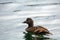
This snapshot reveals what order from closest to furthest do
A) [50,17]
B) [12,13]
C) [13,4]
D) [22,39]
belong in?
[22,39] → [50,17] → [12,13] → [13,4]

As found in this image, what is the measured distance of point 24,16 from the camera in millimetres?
10094

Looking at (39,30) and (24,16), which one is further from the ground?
(24,16)

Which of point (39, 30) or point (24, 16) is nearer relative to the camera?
point (39, 30)

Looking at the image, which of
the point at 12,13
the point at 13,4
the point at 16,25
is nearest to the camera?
the point at 16,25

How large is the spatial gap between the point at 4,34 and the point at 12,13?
3002mm

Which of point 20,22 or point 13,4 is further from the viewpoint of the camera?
point 13,4

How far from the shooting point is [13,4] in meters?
12.7

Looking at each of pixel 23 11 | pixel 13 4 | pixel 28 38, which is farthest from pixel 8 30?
pixel 13 4

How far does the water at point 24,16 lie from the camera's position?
7.95 m

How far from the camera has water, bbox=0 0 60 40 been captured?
7953 millimetres

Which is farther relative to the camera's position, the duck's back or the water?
the water

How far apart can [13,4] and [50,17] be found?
3.28 m

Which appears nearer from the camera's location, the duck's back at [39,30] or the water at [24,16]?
the duck's back at [39,30]

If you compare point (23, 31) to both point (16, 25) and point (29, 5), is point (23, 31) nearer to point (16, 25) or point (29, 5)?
point (16, 25)
